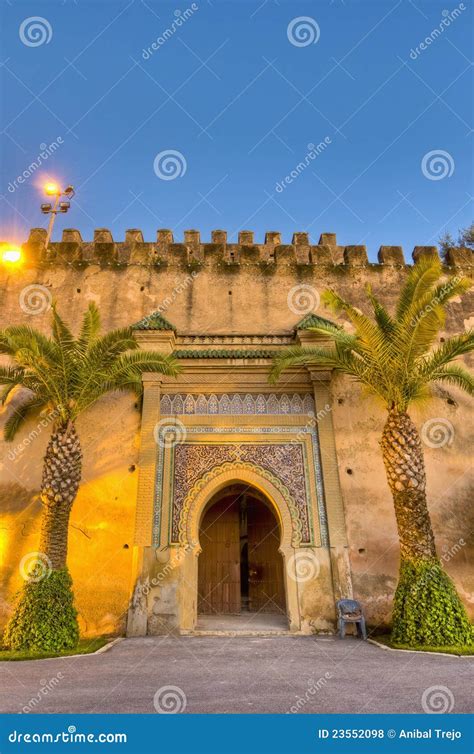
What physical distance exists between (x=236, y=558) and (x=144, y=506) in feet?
14.3

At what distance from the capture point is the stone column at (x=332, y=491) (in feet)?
29.2

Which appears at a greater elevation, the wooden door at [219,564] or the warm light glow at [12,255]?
the warm light glow at [12,255]

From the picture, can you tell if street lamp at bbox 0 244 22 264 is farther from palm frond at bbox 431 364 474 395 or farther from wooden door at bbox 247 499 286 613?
palm frond at bbox 431 364 474 395

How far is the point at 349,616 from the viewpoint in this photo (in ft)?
27.7

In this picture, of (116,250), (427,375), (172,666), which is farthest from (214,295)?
(172,666)

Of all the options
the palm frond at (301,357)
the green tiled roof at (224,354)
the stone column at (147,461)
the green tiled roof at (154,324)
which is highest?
the green tiled roof at (154,324)

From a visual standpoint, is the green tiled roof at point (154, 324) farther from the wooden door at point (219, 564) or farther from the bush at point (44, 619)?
the wooden door at point (219, 564)

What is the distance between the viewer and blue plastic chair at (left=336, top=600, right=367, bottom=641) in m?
8.38

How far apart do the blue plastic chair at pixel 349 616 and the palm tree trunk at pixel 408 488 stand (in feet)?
4.39

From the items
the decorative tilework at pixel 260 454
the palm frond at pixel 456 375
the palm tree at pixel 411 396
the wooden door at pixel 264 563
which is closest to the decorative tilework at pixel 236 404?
the decorative tilework at pixel 260 454

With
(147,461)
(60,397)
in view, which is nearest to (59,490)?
Answer: (60,397)

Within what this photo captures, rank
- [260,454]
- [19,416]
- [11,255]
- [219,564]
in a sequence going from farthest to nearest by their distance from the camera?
[11,255]
[219,564]
[19,416]
[260,454]

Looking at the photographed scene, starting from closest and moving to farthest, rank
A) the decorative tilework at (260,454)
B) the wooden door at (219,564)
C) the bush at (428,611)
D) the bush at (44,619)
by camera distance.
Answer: the bush at (44,619)
the bush at (428,611)
the decorative tilework at (260,454)
the wooden door at (219,564)

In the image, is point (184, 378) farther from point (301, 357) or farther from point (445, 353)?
point (445, 353)
